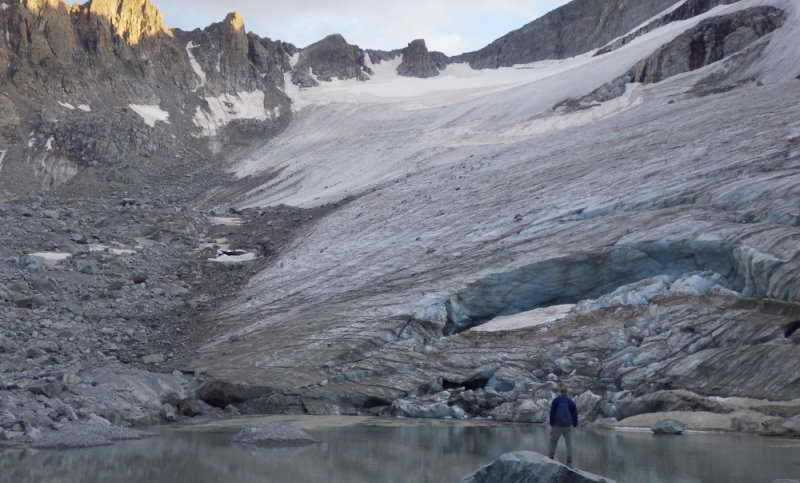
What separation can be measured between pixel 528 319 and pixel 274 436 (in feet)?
27.8

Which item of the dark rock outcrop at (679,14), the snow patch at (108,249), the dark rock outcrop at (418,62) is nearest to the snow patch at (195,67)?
the dark rock outcrop at (418,62)

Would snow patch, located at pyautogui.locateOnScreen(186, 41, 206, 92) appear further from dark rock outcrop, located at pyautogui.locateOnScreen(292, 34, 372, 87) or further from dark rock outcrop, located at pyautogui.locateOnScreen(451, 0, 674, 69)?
dark rock outcrop, located at pyautogui.locateOnScreen(451, 0, 674, 69)

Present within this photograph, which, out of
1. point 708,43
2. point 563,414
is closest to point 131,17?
point 708,43

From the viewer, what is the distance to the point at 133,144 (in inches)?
2303

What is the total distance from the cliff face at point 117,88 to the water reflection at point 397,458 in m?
44.4

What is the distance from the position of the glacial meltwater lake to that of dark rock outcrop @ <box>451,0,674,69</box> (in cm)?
8013

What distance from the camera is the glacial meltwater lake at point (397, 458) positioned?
1005cm

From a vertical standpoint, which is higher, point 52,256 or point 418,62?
point 418,62

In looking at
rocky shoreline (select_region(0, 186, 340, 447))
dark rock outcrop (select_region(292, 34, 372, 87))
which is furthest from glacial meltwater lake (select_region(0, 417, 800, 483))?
dark rock outcrop (select_region(292, 34, 372, 87))

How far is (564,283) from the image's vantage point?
2116 cm

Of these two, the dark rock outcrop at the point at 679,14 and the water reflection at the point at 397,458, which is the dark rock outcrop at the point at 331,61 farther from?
the water reflection at the point at 397,458

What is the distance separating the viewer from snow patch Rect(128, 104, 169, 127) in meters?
62.3

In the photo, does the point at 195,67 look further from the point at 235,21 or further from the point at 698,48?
the point at 698,48

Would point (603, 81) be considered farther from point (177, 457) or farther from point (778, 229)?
point (177, 457)
